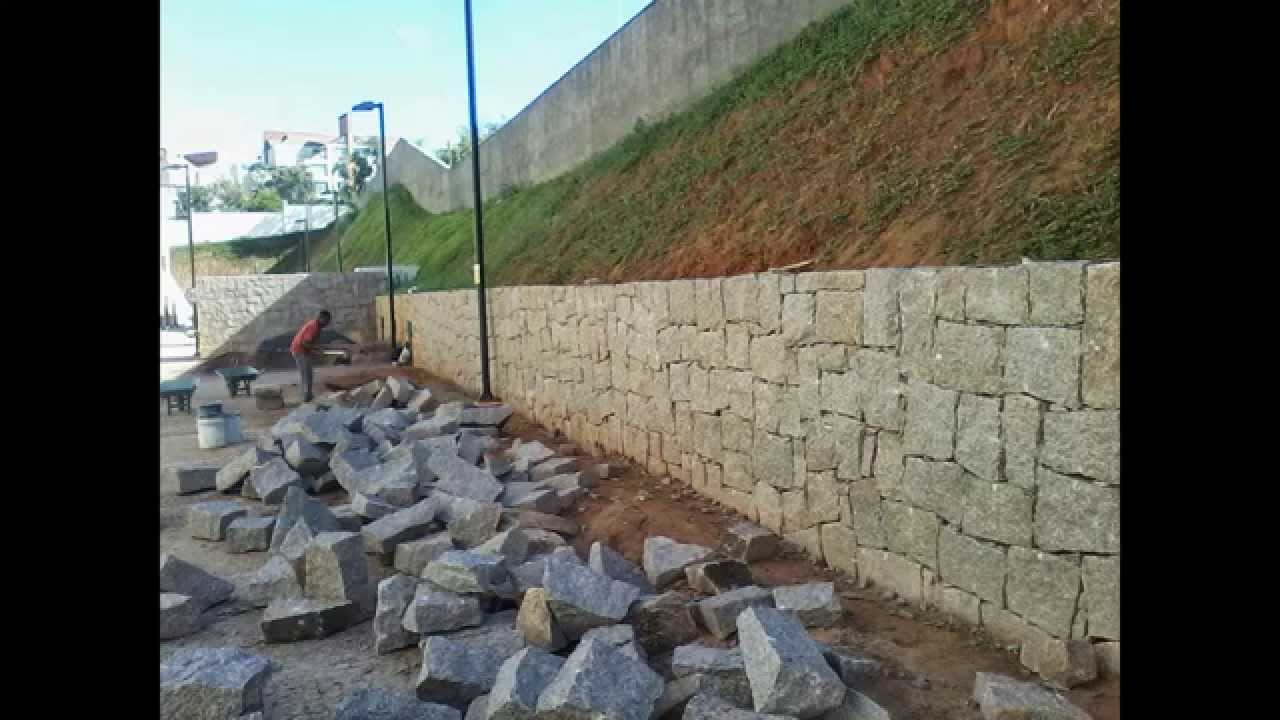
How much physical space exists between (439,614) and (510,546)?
1.18m

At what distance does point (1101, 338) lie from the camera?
4195 millimetres

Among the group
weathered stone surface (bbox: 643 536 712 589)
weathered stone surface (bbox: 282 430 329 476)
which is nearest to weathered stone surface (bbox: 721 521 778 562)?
weathered stone surface (bbox: 643 536 712 589)

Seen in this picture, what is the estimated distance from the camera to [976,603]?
502cm

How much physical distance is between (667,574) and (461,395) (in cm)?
1127

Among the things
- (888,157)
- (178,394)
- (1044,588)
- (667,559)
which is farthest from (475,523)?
(178,394)

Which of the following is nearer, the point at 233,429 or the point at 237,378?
the point at 233,429

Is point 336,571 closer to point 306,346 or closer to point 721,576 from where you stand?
point 721,576

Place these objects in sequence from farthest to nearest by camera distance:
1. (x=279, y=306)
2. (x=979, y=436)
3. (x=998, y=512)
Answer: (x=279, y=306) < (x=979, y=436) < (x=998, y=512)

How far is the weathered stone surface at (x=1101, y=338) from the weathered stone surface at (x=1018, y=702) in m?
1.28

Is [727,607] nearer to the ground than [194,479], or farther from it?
farther from it

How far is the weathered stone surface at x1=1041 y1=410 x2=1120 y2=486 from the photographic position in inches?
164
